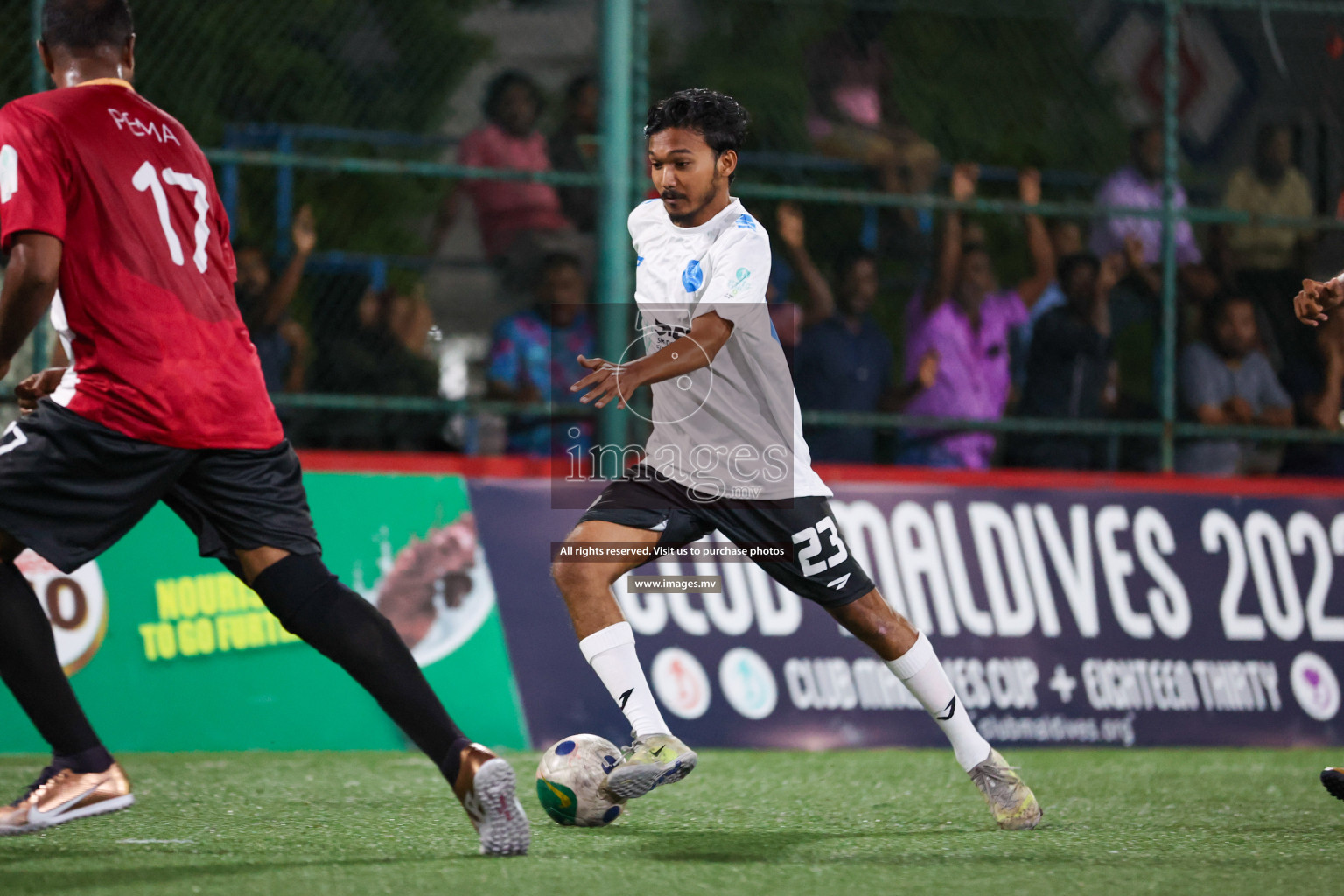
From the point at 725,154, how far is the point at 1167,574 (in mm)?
3953

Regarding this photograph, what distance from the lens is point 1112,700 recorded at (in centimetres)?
794

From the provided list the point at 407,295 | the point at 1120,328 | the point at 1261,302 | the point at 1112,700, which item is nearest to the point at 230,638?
the point at 407,295

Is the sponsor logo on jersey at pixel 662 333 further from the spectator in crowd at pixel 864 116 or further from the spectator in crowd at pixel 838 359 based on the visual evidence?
the spectator in crowd at pixel 864 116

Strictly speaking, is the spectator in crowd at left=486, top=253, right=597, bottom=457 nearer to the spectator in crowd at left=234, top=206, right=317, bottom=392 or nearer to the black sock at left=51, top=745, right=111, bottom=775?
the spectator in crowd at left=234, top=206, right=317, bottom=392

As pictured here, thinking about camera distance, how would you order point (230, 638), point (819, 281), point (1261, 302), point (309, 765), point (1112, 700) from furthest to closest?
point (1261, 302) → point (819, 281) → point (1112, 700) → point (230, 638) → point (309, 765)

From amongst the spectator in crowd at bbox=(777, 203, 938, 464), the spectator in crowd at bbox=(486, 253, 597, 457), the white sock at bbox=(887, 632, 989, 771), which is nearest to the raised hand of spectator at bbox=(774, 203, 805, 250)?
the spectator in crowd at bbox=(777, 203, 938, 464)

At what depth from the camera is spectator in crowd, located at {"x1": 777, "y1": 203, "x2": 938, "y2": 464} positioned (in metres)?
8.54

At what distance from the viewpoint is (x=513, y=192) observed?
8844 millimetres

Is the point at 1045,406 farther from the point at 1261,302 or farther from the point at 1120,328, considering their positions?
the point at 1261,302

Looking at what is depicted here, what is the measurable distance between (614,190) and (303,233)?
152 centimetres

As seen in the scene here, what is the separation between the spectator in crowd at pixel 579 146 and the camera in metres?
8.51

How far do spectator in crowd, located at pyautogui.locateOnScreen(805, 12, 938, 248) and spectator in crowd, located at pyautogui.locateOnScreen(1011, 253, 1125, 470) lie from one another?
3.89 feet

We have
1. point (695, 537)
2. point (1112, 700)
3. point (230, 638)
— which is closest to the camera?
point (695, 537)

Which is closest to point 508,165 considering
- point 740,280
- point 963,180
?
point 963,180
